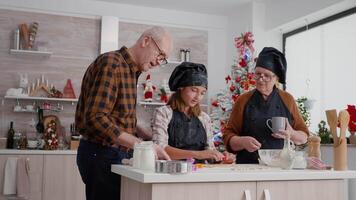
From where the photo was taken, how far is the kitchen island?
166cm

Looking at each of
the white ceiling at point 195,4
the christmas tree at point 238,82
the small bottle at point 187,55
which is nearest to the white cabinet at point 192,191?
the christmas tree at point 238,82

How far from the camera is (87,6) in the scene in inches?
228

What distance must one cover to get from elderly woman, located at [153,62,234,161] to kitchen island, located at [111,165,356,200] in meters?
0.51

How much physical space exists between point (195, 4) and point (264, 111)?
141 inches

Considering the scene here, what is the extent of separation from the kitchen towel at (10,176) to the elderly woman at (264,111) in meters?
3.02

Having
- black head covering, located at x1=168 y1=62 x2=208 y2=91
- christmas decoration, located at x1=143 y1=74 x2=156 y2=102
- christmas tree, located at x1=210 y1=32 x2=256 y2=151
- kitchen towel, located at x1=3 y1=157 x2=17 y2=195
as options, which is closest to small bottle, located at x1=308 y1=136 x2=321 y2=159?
black head covering, located at x1=168 y1=62 x2=208 y2=91

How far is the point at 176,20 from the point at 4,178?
313 centimetres

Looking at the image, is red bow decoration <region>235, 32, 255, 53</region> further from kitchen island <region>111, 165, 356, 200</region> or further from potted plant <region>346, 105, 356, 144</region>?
kitchen island <region>111, 165, 356, 200</region>

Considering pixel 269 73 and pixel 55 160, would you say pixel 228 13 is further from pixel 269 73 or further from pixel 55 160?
pixel 269 73

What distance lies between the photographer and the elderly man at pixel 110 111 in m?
1.99

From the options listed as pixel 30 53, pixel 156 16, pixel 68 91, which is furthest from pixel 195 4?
pixel 30 53

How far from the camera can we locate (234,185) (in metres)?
1.79

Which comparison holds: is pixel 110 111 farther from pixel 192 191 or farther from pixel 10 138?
pixel 10 138

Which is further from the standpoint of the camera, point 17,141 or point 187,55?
point 187,55
